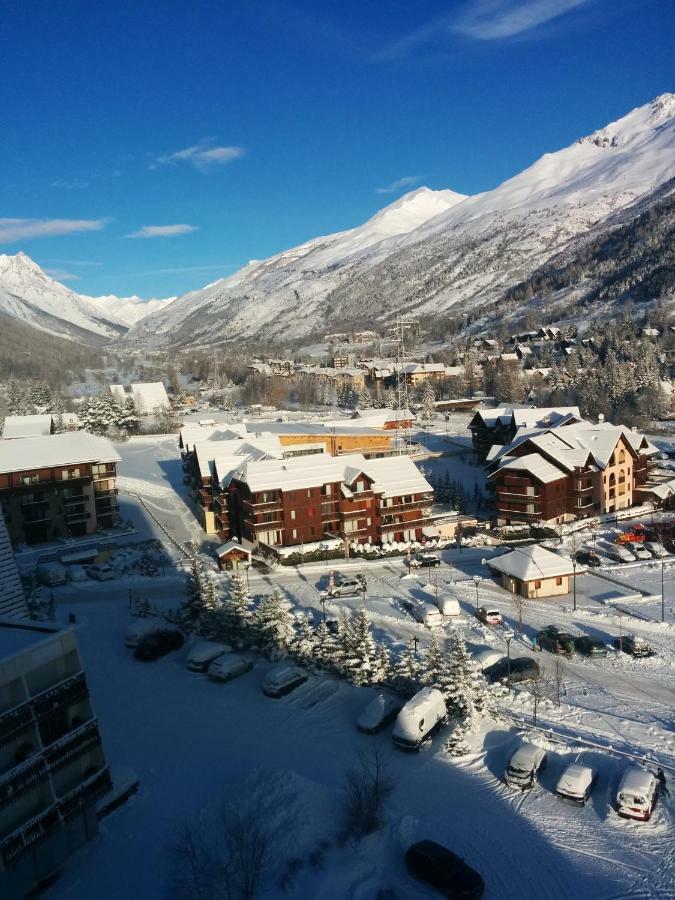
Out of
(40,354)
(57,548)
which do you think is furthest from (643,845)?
(40,354)

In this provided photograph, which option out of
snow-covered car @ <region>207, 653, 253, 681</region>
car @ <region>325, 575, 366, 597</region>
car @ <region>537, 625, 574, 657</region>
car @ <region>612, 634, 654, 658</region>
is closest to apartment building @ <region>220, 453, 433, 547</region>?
car @ <region>325, 575, 366, 597</region>

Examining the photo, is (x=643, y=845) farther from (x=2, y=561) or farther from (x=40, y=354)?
(x=40, y=354)

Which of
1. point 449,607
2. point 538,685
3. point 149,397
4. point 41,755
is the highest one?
point 149,397

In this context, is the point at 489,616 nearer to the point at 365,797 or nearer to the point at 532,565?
the point at 532,565

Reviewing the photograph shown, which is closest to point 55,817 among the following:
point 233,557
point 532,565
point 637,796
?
point 637,796

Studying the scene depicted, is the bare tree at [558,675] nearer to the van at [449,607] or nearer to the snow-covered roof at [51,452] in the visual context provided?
the van at [449,607]

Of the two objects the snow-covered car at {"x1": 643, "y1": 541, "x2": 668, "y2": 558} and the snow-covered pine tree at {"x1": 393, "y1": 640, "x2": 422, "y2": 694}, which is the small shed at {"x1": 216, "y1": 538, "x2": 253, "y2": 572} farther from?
the snow-covered car at {"x1": 643, "y1": 541, "x2": 668, "y2": 558}
